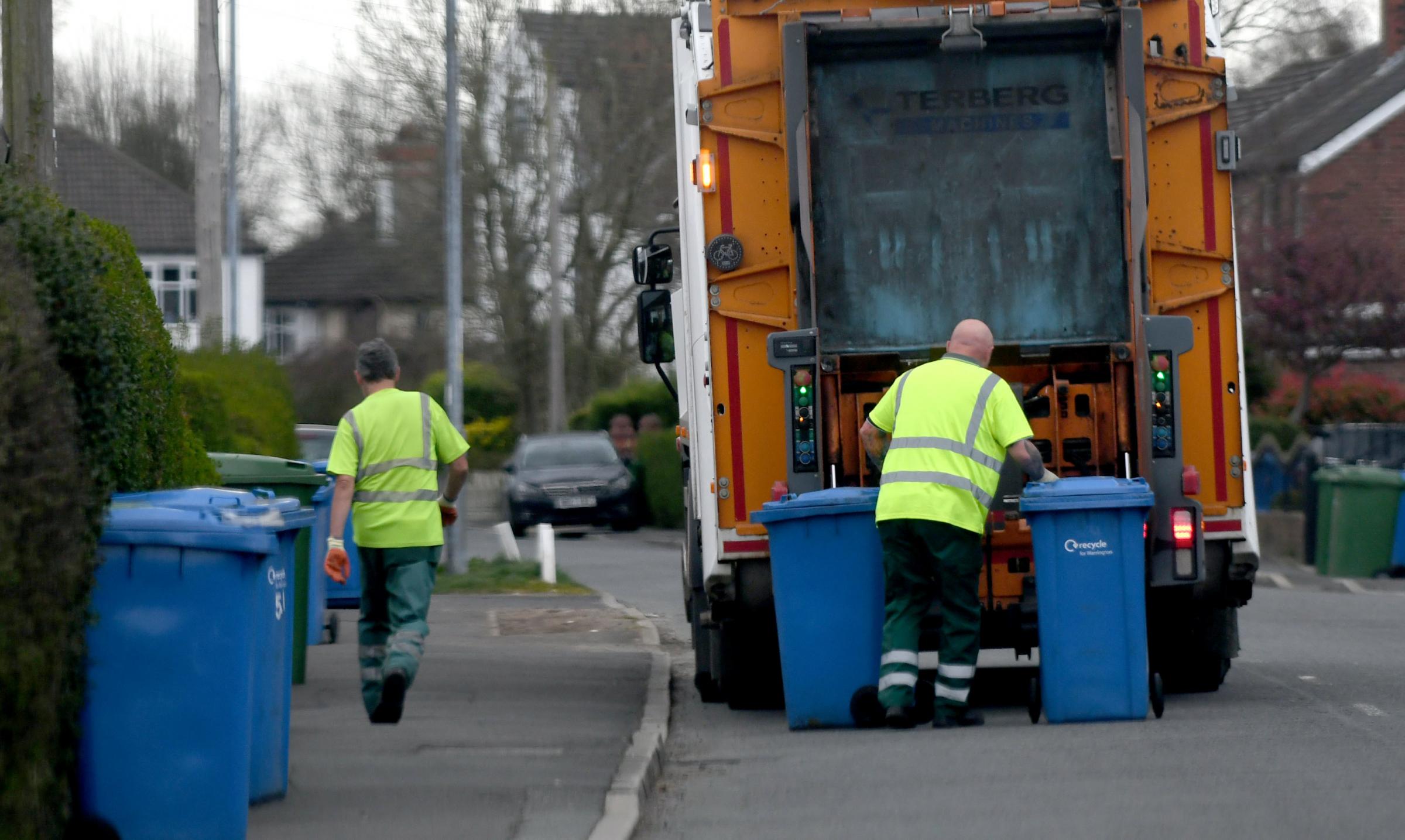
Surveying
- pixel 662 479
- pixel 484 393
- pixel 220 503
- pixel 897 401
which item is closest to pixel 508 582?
pixel 897 401

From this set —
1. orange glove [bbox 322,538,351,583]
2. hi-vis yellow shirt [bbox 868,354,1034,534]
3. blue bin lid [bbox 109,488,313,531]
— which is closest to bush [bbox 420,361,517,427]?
orange glove [bbox 322,538,351,583]

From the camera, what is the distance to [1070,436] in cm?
902

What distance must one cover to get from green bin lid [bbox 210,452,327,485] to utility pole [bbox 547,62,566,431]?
999 inches

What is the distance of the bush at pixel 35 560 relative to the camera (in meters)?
4.93

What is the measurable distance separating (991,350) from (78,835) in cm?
425

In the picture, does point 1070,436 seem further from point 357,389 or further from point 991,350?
point 357,389

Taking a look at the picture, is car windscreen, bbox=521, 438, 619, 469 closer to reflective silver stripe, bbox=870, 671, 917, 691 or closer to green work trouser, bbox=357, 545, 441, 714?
green work trouser, bbox=357, 545, 441, 714

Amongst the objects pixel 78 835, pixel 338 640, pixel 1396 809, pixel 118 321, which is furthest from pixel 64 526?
pixel 338 640

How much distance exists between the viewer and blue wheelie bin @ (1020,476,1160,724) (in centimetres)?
832

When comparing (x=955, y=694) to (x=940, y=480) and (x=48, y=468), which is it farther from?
(x=48, y=468)

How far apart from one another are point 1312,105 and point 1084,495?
99.4 ft

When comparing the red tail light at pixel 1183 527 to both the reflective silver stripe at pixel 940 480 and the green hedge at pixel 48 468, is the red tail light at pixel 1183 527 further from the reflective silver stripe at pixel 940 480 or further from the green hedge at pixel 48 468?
the green hedge at pixel 48 468

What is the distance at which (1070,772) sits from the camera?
285 inches

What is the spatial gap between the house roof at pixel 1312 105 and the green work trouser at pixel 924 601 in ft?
84.3
